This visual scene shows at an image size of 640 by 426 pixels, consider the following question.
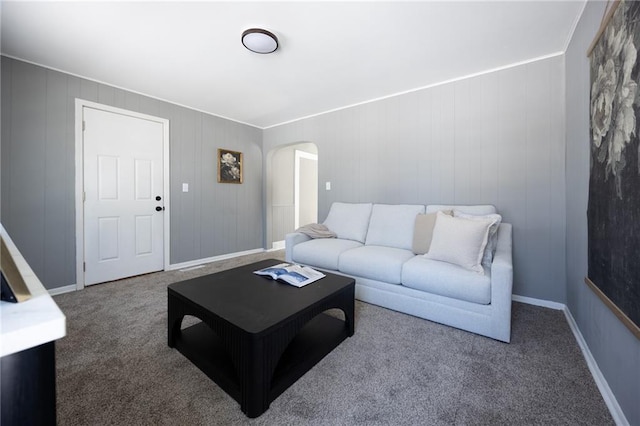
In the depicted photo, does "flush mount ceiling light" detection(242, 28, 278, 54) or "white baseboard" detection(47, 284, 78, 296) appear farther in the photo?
"white baseboard" detection(47, 284, 78, 296)

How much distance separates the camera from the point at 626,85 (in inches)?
45.8

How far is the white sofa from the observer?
6.01 feet

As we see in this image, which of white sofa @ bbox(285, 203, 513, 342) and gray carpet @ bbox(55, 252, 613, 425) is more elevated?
white sofa @ bbox(285, 203, 513, 342)

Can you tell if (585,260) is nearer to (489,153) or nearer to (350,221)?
(489,153)

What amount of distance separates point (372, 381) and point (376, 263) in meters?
1.04

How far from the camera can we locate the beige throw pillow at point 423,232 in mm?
2453

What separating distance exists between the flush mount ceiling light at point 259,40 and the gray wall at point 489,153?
5.54 ft

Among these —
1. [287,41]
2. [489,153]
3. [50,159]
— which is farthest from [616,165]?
[50,159]

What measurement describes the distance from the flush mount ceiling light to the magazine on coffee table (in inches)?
70.7

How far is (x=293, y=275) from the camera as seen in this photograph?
1.89 meters

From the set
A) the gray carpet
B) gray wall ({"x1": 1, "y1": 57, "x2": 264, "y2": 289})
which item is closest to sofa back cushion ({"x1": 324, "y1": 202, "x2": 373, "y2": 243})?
the gray carpet

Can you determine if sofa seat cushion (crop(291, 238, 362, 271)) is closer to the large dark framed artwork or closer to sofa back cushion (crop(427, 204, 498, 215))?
sofa back cushion (crop(427, 204, 498, 215))

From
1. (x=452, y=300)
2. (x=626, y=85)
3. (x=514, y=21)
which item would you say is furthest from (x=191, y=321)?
(x=514, y=21)

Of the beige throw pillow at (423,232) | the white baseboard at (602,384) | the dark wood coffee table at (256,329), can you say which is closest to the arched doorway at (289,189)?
the beige throw pillow at (423,232)
